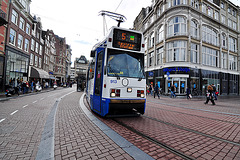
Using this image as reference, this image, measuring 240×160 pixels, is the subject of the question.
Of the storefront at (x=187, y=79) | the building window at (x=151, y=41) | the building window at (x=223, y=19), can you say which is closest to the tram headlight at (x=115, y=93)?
the storefront at (x=187, y=79)

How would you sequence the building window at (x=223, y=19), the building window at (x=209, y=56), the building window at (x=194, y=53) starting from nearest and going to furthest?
the building window at (x=194, y=53) < the building window at (x=209, y=56) < the building window at (x=223, y=19)

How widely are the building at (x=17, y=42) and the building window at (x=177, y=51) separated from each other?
22.7 meters

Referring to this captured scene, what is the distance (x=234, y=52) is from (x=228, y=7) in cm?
987

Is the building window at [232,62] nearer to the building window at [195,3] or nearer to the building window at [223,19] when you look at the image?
the building window at [223,19]

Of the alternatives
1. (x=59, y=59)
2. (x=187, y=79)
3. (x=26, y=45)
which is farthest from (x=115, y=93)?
(x=59, y=59)

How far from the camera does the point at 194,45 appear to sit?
20.1m

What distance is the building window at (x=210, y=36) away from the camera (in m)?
21.7

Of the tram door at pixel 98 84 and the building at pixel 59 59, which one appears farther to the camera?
the building at pixel 59 59

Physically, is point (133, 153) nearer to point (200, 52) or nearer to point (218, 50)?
point (200, 52)

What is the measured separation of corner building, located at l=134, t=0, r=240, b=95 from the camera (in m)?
19.0

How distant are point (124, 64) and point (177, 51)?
57.4ft

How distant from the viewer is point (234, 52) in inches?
1095

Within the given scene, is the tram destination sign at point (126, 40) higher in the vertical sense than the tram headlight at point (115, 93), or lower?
higher

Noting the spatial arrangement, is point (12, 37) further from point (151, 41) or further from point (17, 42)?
point (151, 41)
